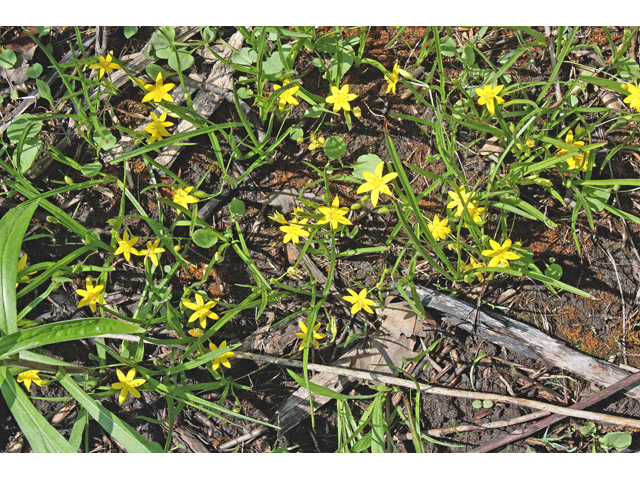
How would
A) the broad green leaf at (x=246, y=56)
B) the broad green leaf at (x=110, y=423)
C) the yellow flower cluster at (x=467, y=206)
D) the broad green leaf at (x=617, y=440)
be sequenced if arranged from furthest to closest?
the broad green leaf at (x=246, y=56) → the broad green leaf at (x=617, y=440) → the yellow flower cluster at (x=467, y=206) → the broad green leaf at (x=110, y=423)

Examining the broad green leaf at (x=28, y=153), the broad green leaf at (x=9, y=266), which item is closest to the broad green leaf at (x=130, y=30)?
the broad green leaf at (x=28, y=153)

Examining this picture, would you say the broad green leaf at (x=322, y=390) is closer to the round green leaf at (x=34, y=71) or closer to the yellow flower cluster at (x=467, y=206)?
the yellow flower cluster at (x=467, y=206)

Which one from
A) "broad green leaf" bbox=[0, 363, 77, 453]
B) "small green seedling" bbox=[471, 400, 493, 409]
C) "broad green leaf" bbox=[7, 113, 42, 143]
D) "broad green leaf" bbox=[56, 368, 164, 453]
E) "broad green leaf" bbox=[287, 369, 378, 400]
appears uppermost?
"broad green leaf" bbox=[7, 113, 42, 143]

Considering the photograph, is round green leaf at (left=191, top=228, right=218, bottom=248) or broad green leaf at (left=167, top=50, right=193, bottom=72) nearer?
round green leaf at (left=191, top=228, right=218, bottom=248)

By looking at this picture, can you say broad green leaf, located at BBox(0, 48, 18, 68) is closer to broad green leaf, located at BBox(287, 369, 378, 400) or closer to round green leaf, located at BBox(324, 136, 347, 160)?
round green leaf, located at BBox(324, 136, 347, 160)

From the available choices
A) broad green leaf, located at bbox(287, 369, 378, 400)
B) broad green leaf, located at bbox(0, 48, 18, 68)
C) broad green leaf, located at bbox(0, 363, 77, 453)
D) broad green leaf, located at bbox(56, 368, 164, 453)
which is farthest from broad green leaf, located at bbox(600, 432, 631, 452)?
broad green leaf, located at bbox(0, 48, 18, 68)
